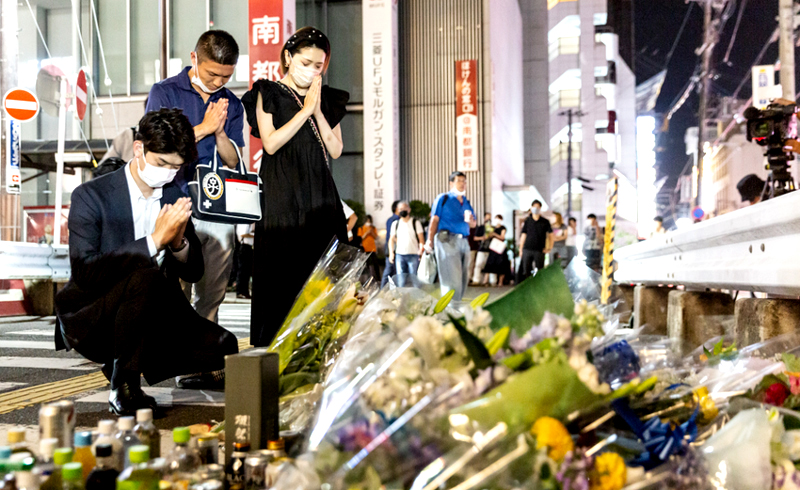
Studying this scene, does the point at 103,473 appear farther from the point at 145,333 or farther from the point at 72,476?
the point at 145,333

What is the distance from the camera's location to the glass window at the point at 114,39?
68.6ft

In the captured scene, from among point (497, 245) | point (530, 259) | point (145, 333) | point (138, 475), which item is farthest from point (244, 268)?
point (138, 475)

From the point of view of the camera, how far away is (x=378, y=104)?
64.9 feet

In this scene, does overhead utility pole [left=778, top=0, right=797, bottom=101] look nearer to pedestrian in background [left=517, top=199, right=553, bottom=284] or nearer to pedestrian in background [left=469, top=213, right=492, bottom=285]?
pedestrian in background [left=517, top=199, right=553, bottom=284]

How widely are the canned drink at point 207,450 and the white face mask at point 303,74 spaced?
235 cm

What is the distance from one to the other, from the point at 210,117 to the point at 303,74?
1.92 feet

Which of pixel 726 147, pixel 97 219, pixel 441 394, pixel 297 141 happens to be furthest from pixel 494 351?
pixel 726 147

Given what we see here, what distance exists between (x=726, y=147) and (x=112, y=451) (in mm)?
A: 53133

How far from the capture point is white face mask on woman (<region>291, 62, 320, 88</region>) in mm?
3773

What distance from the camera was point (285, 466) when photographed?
4.58 feet

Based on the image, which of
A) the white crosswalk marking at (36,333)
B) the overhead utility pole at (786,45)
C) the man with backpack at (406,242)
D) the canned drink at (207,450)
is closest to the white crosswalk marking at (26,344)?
the white crosswalk marking at (36,333)

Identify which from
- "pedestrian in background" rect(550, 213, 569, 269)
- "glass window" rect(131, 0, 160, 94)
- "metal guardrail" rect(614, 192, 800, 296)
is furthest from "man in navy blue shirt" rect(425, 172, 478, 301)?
"glass window" rect(131, 0, 160, 94)

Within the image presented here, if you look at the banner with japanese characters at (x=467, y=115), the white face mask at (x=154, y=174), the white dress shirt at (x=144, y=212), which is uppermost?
the banner with japanese characters at (x=467, y=115)

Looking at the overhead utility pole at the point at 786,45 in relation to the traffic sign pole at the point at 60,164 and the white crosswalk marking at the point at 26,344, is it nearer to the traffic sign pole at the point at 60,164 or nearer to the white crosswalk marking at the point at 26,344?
the traffic sign pole at the point at 60,164
